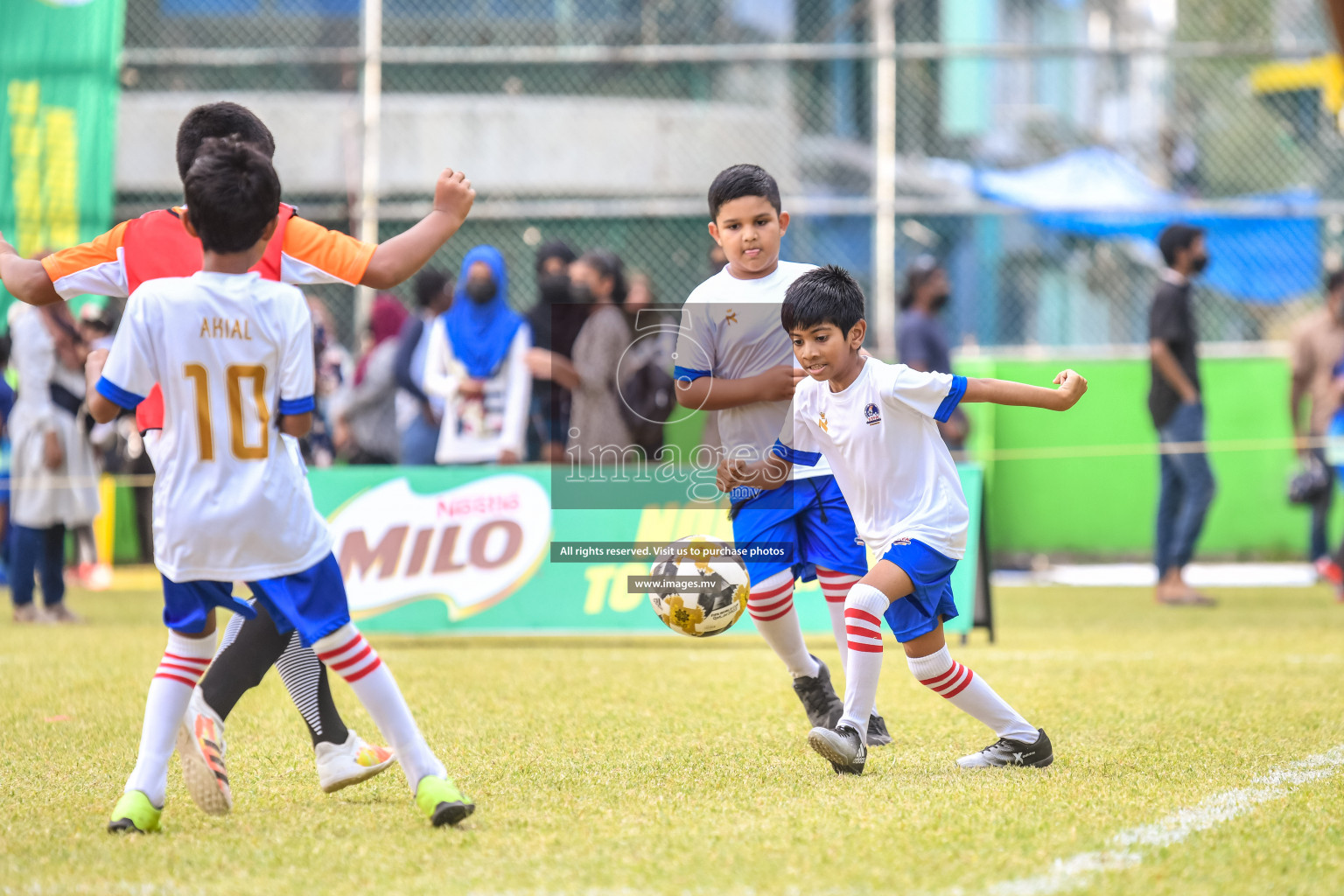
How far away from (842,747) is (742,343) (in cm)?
150

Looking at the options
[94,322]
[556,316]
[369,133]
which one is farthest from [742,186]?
[369,133]

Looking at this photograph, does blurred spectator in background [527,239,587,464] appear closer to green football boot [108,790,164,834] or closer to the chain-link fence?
the chain-link fence

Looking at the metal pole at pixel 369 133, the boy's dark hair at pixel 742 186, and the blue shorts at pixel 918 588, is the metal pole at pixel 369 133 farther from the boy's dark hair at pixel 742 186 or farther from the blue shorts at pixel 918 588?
the blue shorts at pixel 918 588

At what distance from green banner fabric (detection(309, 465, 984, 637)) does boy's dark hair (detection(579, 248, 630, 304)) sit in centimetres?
190

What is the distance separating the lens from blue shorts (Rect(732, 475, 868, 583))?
5.02 meters

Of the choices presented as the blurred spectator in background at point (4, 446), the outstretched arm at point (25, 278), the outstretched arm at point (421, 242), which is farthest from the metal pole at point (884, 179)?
the outstretched arm at point (25, 278)

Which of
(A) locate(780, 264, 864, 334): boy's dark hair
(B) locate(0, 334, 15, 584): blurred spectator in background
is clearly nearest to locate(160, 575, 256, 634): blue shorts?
(A) locate(780, 264, 864, 334): boy's dark hair

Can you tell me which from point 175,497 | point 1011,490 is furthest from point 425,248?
point 1011,490

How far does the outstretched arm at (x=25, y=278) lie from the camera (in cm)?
398

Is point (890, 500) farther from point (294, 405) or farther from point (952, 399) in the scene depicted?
point (294, 405)

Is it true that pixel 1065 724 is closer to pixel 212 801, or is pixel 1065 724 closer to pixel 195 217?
pixel 212 801

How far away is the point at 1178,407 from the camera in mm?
9984

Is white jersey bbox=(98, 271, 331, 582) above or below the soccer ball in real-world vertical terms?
above

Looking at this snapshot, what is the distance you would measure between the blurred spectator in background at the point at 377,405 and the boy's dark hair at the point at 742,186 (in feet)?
19.3
